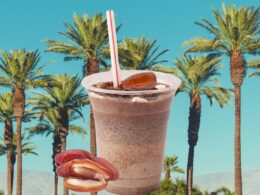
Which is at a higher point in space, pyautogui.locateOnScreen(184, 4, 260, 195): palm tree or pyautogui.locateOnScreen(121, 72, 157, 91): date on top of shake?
pyautogui.locateOnScreen(184, 4, 260, 195): palm tree

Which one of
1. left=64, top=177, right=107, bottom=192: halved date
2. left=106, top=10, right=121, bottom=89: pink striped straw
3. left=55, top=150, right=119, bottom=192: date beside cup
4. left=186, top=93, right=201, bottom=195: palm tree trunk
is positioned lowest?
left=64, top=177, right=107, bottom=192: halved date

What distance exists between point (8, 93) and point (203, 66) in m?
14.0

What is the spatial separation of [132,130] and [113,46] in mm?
598

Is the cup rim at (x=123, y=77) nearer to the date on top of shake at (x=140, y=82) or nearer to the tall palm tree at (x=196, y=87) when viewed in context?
the date on top of shake at (x=140, y=82)

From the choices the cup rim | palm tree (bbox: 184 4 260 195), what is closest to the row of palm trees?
palm tree (bbox: 184 4 260 195)

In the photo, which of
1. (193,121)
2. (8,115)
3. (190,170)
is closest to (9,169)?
(8,115)

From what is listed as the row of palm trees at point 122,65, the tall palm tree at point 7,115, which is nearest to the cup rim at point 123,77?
the row of palm trees at point 122,65

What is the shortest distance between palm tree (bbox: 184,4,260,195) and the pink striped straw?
30429 mm

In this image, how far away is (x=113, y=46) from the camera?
13.9ft

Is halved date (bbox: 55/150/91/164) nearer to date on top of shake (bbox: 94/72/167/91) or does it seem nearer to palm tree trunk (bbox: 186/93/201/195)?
date on top of shake (bbox: 94/72/167/91)

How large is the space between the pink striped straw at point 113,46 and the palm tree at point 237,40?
99.8 feet

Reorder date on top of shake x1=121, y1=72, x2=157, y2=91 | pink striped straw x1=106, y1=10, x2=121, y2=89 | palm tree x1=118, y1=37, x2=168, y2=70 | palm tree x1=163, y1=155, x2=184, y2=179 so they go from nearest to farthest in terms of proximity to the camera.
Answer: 1. pink striped straw x1=106, y1=10, x2=121, y2=89
2. date on top of shake x1=121, y1=72, x2=157, y2=91
3. palm tree x1=118, y1=37, x2=168, y2=70
4. palm tree x1=163, y1=155, x2=184, y2=179

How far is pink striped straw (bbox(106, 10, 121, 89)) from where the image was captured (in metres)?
4.19

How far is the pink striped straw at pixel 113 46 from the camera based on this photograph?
4.19 metres
